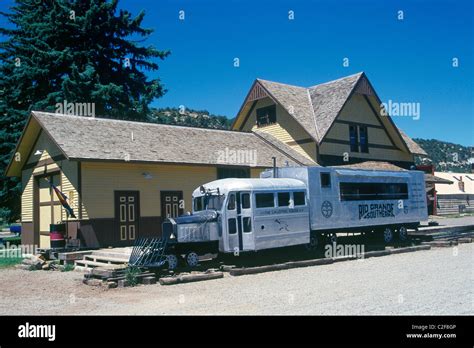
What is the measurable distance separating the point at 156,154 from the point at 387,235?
10806 mm

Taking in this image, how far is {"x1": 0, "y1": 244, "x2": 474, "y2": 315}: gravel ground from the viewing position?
30.4ft

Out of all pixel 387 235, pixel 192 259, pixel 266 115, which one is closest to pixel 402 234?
pixel 387 235

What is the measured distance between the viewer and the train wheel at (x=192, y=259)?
14507 mm

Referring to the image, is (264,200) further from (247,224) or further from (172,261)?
(172,261)

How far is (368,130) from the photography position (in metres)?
33.1

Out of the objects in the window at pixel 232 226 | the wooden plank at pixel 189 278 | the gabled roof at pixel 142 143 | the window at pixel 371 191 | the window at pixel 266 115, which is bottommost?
the wooden plank at pixel 189 278

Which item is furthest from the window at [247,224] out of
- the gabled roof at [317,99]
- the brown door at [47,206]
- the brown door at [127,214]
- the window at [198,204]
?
the gabled roof at [317,99]

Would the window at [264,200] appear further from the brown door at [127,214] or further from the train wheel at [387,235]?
the brown door at [127,214]

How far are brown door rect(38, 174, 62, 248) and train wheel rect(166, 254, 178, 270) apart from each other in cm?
935

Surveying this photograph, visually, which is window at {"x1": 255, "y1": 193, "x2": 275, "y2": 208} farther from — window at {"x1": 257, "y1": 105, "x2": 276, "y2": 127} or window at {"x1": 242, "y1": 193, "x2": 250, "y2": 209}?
window at {"x1": 257, "y1": 105, "x2": 276, "y2": 127}

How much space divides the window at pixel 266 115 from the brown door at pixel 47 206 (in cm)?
1513

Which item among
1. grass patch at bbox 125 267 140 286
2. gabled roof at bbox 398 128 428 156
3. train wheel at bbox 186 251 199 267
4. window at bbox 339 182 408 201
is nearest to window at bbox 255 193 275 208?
train wheel at bbox 186 251 199 267

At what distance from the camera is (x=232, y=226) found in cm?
1509
